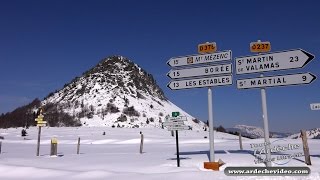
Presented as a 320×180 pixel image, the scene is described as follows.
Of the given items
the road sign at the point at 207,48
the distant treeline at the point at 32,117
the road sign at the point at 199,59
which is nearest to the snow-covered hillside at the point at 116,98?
the distant treeline at the point at 32,117

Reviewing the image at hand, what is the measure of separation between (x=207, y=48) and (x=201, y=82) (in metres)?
1.30

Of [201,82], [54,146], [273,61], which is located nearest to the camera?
[273,61]

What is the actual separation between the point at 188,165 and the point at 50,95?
17403 centimetres

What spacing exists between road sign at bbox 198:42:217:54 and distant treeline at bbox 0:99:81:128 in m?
116

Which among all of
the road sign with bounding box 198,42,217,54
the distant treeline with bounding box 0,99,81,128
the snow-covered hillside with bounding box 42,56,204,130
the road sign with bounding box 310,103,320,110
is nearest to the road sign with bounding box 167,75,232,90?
the road sign with bounding box 198,42,217,54

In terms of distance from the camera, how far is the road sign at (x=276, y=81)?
11688 millimetres

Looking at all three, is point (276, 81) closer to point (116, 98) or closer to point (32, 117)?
point (32, 117)

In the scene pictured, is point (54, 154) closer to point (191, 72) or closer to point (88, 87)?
point (191, 72)

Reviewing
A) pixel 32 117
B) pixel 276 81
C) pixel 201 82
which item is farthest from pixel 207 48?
pixel 32 117

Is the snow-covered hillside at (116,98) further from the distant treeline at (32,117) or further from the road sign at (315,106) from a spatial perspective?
the road sign at (315,106)

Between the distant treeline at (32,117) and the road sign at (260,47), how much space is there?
11808cm

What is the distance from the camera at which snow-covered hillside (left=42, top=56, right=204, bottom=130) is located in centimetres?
13512

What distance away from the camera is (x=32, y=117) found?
138 metres

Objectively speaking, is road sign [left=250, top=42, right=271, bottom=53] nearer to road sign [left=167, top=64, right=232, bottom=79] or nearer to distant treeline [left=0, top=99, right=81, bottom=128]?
road sign [left=167, top=64, right=232, bottom=79]
